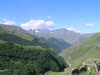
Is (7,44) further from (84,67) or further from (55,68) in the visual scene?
(84,67)

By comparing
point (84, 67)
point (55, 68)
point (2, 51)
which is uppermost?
point (2, 51)

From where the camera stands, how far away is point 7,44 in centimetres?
12662

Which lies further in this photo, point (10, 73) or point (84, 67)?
point (10, 73)

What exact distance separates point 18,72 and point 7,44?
97.8 feet

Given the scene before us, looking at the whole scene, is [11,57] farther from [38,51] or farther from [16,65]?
[38,51]

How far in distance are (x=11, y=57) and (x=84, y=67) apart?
7827 centimetres

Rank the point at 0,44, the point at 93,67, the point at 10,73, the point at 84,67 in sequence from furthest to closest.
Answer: the point at 0,44 < the point at 10,73 < the point at 84,67 < the point at 93,67

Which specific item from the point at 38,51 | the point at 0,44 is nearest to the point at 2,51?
the point at 0,44

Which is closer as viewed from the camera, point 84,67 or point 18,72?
point 84,67

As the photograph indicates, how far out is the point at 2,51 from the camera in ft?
397

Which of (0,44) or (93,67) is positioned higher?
(0,44)

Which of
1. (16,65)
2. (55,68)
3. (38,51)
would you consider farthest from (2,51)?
(55,68)

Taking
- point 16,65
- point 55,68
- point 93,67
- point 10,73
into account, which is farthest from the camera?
point 55,68

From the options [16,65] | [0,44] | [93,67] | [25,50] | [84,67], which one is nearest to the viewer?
[93,67]
